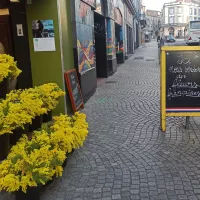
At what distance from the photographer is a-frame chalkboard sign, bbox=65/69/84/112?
19.2 ft

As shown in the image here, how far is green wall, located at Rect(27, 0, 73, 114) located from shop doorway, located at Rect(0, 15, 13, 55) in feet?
1.80

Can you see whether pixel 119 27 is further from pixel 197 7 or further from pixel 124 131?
pixel 197 7

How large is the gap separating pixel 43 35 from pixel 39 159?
3298 mm

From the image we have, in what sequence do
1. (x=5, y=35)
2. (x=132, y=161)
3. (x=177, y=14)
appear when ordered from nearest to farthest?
(x=132, y=161) < (x=5, y=35) < (x=177, y=14)

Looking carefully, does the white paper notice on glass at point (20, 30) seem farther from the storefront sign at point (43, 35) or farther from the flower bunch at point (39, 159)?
the flower bunch at point (39, 159)

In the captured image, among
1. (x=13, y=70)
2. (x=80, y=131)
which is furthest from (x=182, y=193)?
(x=13, y=70)

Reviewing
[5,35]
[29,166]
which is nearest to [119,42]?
[5,35]

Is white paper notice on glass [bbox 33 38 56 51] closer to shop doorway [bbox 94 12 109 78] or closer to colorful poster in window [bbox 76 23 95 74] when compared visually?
colorful poster in window [bbox 76 23 95 74]

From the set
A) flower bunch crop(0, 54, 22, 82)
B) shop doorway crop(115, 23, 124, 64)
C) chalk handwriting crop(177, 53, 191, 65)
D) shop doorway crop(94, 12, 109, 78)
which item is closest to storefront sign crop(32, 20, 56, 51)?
flower bunch crop(0, 54, 22, 82)

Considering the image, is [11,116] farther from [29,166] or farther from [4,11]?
[4,11]

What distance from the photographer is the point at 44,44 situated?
5.62 m

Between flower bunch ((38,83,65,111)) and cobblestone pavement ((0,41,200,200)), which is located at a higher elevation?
flower bunch ((38,83,65,111))

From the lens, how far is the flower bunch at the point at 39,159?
2.76 m

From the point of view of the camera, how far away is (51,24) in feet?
18.0
